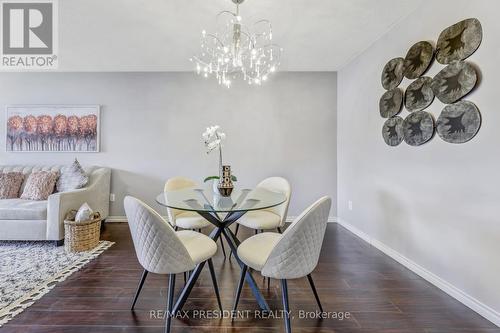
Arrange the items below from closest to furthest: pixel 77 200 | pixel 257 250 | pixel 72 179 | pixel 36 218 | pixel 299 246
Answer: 1. pixel 299 246
2. pixel 257 250
3. pixel 36 218
4. pixel 77 200
5. pixel 72 179

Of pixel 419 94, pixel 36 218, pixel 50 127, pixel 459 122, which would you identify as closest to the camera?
pixel 459 122

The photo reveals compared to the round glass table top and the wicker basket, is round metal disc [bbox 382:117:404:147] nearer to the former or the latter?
the round glass table top

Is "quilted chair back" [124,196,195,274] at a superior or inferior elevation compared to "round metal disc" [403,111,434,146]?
inferior

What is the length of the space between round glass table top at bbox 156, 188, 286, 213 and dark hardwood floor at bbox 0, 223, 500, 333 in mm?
736

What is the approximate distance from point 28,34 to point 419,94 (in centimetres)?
410

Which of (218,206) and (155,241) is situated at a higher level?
(218,206)

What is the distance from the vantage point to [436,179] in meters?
1.96

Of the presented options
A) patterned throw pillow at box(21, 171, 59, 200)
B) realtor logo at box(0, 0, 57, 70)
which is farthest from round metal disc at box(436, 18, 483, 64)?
patterned throw pillow at box(21, 171, 59, 200)

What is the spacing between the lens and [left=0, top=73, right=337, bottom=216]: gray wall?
370cm

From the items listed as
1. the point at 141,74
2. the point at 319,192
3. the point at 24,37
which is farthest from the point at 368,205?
the point at 24,37

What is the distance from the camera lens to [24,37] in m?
2.67

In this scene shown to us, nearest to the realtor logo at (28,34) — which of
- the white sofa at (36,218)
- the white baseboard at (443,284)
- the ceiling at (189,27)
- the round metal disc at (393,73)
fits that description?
the ceiling at (189,27)

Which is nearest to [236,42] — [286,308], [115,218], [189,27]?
[189,27]

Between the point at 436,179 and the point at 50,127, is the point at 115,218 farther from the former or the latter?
the point at 436,179
